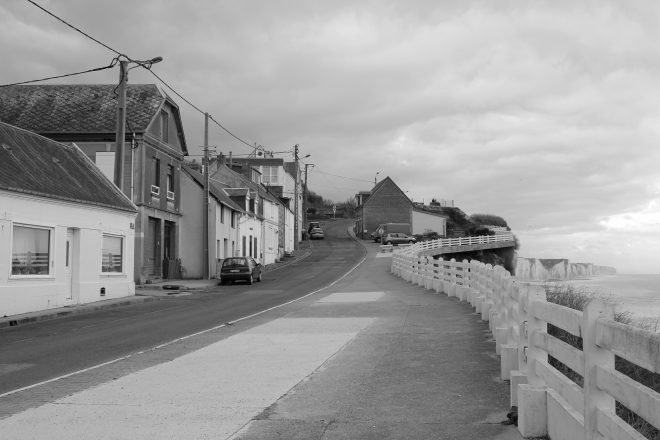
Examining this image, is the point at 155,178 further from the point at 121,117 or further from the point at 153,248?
the point at 121,117

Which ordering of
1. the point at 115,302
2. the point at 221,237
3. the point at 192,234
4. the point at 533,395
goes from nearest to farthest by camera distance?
1. the point at 533,395
2. the point at 115,302
3. the point at 192,234
4. the point at 221,237

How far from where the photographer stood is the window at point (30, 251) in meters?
19.6

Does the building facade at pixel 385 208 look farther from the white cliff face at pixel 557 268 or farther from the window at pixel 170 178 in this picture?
the window at pixel 170 178

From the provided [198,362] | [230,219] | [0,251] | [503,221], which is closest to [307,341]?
[198,362]

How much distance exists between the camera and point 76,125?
3403cm

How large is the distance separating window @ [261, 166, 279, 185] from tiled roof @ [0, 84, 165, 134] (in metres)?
53.3

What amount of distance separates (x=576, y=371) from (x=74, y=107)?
35423 millimetres

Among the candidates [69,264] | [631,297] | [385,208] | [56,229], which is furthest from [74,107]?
[385,208]

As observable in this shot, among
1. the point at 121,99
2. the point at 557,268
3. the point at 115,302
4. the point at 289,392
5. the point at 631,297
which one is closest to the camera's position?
the point at 289,392

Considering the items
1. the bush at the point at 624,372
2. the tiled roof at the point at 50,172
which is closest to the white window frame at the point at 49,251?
the tiled roof at the point at 50,172

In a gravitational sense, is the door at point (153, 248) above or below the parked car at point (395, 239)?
below

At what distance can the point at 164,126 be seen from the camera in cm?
3684

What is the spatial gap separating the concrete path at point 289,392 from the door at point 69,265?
36.0 feet

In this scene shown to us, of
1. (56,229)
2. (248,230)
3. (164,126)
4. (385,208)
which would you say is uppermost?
(164,126)
